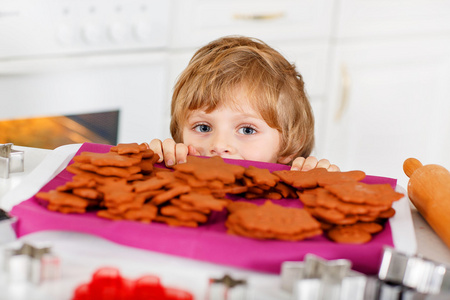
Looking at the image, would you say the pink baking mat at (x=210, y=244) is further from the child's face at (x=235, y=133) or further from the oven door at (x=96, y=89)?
the oven door at (x=96, y=89)

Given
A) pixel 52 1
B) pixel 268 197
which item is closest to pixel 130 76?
pixel 52 1

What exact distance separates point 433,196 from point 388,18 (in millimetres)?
1887

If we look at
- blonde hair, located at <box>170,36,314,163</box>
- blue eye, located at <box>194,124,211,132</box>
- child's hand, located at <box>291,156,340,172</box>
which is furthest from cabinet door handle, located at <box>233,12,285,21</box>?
child's hand, located at <box>291,156,340,172</box>

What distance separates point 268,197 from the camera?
86 centimetres

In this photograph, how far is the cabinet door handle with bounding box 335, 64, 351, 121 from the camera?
8.56 feet

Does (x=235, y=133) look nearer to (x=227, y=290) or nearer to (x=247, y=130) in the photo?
(x=247, y=130)

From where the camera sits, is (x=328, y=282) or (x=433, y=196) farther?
(x=433, y=196)

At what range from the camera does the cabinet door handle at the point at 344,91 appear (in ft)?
8.56

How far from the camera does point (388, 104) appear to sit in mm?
2646

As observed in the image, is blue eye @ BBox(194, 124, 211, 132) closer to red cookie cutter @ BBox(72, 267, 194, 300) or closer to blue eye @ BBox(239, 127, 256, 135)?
blue eye @ BBox(239, 127, 256, 135)

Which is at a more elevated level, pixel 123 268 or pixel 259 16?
pixel 259 16

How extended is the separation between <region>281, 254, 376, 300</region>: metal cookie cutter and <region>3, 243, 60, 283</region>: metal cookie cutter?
248mm

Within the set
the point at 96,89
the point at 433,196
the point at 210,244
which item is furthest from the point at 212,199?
the point at 96,89

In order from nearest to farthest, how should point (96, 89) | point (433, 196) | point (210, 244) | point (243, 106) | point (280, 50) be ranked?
1. point (210, 244)
2. point (433, 196)
3. point (243, 106)
4. point (96, 89)
5. point (280, 50)
